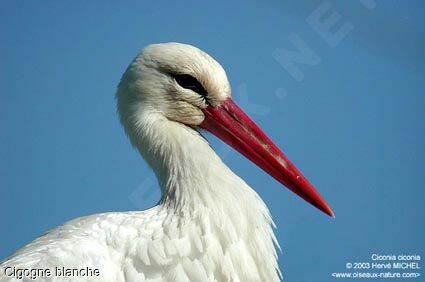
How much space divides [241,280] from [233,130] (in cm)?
68

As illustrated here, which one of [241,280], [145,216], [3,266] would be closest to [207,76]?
[145,216]

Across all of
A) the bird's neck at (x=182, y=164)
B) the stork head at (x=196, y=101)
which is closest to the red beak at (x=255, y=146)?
the stork head at (x=196, y=101)

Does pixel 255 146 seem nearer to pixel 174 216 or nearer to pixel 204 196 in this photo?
pixel 204 196

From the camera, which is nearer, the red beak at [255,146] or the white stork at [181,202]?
the white stork at [181,202]

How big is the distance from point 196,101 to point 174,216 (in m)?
0.57

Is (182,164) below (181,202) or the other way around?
A: the other way around

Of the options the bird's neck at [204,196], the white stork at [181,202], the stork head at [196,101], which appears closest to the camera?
the white stork at [181,202]

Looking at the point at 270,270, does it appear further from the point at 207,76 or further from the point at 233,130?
the point at 207,76

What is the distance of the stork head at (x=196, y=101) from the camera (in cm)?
321

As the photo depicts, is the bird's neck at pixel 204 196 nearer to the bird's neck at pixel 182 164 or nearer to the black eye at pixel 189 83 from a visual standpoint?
the bird's neck at pixel 182 164

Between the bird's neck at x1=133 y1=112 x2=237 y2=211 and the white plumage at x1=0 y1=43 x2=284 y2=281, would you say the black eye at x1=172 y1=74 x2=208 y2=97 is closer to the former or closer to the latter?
the white plumage at x1=0 y1=43 x2=284 y2=281

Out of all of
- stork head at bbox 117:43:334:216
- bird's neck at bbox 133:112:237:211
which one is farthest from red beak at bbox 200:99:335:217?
bird's neck at bbox 133:112:237:211

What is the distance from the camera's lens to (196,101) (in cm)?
330

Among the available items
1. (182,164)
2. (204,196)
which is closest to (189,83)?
(182,164)
